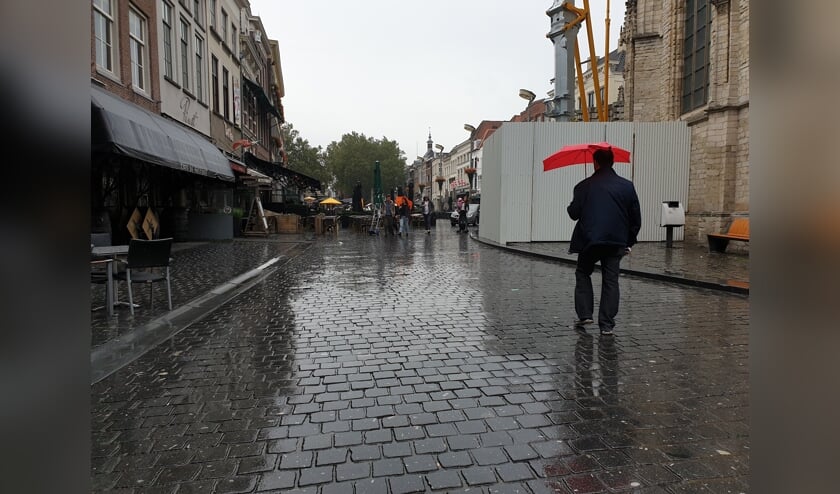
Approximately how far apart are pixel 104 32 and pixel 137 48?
7.04ft

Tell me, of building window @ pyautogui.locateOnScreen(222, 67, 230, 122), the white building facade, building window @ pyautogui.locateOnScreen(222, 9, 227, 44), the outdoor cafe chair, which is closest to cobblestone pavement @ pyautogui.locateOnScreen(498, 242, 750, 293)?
the outdoor cafe chair

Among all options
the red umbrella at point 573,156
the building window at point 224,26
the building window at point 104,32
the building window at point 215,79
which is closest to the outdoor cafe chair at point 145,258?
the red umbrella at point 573,156

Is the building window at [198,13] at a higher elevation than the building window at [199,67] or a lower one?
higher

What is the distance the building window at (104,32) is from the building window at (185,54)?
5.30m

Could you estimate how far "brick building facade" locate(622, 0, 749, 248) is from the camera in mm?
14922

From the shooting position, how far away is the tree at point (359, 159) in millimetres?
78375

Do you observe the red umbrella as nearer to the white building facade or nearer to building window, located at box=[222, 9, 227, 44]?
the white building facade

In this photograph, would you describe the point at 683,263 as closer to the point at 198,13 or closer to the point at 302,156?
the point at 198,13

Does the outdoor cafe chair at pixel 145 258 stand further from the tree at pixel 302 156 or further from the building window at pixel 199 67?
the tree at pixel 302 156

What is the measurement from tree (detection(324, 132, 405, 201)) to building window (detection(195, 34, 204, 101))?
55.5 meters

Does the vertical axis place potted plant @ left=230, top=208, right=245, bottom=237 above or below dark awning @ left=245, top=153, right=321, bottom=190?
below

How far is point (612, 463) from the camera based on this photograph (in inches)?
108
